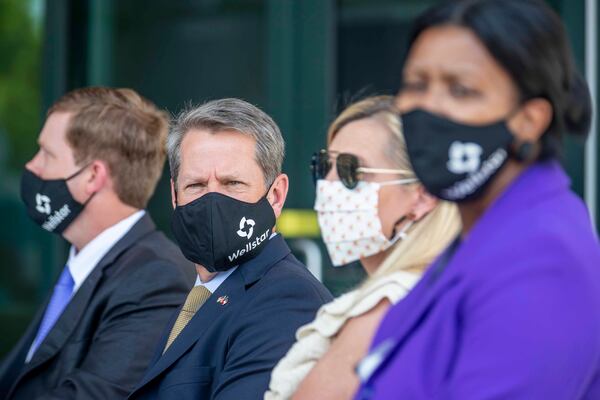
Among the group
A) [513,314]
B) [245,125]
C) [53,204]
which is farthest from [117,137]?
[513,314]

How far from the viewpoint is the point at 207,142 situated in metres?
2.85

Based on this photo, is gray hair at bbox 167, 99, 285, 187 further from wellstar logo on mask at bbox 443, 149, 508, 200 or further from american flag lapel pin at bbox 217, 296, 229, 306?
wellstar logo on mask at bbox 443, 149, 508, 200

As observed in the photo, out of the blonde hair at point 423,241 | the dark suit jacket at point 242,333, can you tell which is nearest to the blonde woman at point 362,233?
the blonde hair at point 423,241

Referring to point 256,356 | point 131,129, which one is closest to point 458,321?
point 256,356

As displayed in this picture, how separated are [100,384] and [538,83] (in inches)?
74.1

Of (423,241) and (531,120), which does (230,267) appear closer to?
(423,241)

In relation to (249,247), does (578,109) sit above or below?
above

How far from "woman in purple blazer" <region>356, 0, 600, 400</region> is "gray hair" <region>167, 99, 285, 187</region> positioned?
4.03 feet

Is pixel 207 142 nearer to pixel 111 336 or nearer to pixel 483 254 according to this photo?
pixel 111 336

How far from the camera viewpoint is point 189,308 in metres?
2.89

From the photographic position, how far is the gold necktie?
9.37ft

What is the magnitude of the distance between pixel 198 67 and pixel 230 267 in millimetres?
2966

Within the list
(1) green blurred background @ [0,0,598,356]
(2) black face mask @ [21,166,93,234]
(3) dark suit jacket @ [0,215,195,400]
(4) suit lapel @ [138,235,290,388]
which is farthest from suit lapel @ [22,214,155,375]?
(1) green blurred background @ [0,0,598,356]

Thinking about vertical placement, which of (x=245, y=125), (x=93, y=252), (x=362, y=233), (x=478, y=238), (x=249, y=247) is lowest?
(x=93, y=252)
